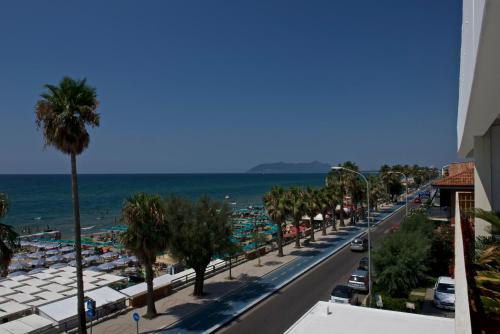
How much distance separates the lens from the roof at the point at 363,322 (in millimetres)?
13109

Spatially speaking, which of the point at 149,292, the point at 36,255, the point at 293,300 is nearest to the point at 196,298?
the point at 149,292

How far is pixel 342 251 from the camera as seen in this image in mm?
41594

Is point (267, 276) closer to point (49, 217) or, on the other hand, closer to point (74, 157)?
point (74, 157)

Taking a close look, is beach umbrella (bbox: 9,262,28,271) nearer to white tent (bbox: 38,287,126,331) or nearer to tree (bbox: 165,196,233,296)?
white tent (bbox: 38,287,126,331)

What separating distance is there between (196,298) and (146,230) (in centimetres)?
744

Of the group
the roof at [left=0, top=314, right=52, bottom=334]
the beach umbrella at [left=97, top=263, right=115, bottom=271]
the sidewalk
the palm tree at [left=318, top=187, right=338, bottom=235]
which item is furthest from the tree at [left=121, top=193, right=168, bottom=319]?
the palm tree at [left=318, top=187, right=338, bottom=235]

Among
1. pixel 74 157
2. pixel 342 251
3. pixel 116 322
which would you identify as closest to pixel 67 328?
pixel 116 322

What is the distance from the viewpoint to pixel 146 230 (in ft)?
74.0

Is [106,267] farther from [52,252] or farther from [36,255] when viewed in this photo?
[52,252]

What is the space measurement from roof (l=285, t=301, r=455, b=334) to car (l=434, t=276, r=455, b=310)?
28.7 ft

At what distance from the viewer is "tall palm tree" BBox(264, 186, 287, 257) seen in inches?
1560

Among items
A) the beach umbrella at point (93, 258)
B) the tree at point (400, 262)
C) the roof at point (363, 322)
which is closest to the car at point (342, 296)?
the tree at point (400, 262)

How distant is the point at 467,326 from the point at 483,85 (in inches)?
167

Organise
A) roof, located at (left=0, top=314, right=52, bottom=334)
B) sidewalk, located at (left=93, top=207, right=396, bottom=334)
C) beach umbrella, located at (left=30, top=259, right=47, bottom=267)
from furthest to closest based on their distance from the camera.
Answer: beach umbrella, located at (left=30, top=259, right=47, bottom=267) → sidewalk, located at (left=93, top=207, right=396, bottom=334) → roof, located at (left=0, top=314, right=52, bottom=334)
